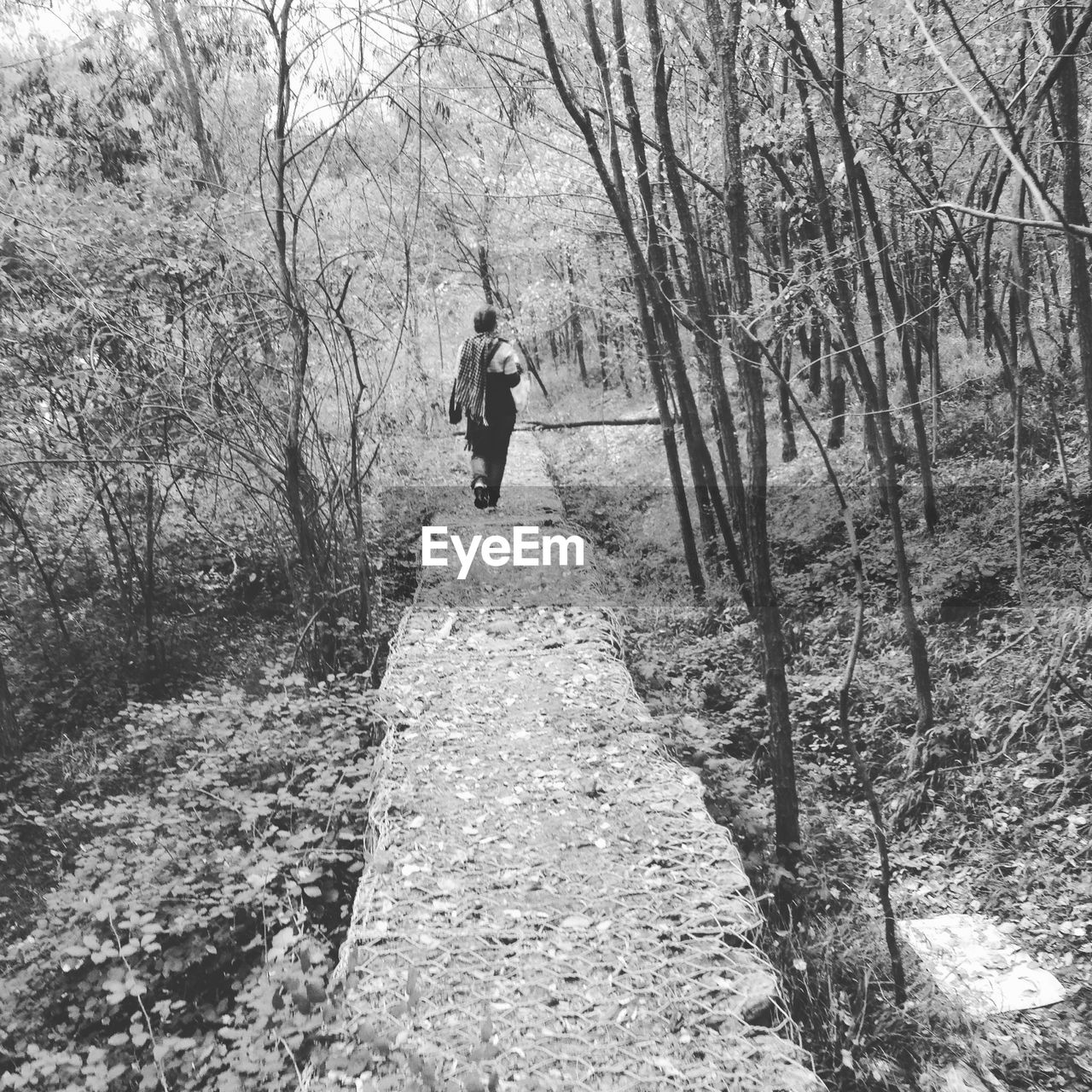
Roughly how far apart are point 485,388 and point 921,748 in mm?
5099

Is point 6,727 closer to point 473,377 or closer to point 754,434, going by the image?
point 473,377

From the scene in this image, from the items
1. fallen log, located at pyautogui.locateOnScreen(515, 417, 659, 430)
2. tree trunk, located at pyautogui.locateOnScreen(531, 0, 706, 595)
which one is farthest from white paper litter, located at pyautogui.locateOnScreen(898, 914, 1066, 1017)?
fallen log, located at pyautogui.locateOnScreen(515, 417, 659, 430)

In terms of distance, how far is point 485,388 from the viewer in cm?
850

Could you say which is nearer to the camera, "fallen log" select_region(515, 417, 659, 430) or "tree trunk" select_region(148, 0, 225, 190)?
"tree trunk" select_region(148, 0, 225, 190)

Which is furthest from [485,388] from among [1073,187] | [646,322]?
[1073,187]

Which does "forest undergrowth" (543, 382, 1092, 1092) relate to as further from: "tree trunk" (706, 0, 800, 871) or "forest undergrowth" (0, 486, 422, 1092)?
"forest undergrowth" (0, 486, 422, 1092)

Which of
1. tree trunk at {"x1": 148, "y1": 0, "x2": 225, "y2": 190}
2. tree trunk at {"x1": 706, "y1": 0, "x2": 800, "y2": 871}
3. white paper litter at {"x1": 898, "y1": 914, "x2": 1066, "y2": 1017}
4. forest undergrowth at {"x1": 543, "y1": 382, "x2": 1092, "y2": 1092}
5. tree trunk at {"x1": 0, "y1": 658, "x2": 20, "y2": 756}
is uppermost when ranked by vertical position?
tree trunk at {"x1": 148, "y1": 0, "x2": 225, "y2": 190}

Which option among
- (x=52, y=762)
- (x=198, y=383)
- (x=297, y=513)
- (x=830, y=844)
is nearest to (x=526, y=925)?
(x=830, y=844)

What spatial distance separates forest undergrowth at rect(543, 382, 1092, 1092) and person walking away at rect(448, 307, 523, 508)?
78.5 inches

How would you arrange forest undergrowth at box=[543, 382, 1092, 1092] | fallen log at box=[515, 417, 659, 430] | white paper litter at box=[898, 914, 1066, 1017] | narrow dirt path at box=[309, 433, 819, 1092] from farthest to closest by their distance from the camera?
1. fallen log at box=[515, 417, 659, 430]
2. white paper litter at box=[898, 914, 1066, 1017]
3. forest undergrowth at box=[543, 382, 1092, 1092]
4. narrow dirt path at box=[309, 433, 819, 1092]

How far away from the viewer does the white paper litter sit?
4156 millimetres

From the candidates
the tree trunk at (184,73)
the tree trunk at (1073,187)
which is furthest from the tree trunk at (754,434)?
the tree trunk at (184,73)

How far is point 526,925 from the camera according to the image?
3684 mm

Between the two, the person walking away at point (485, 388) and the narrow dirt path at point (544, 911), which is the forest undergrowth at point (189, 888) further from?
the person walking away at point (485, 388)
